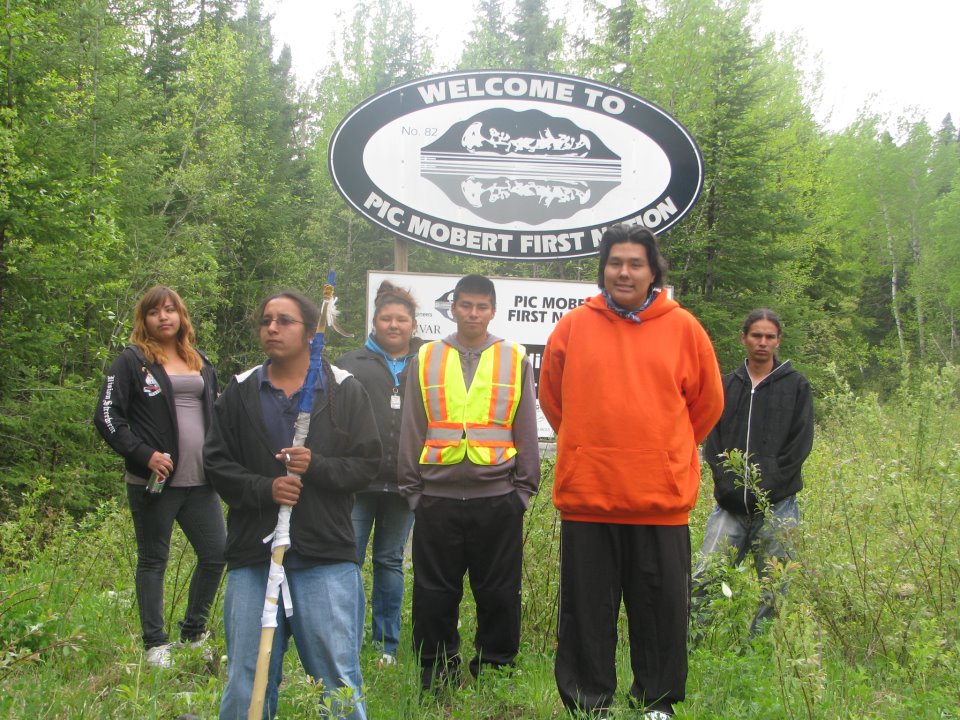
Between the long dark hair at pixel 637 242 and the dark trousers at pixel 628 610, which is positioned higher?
the long dark hair at pixel 637 242

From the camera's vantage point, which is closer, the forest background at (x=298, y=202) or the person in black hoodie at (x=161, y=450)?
the person in black hoodie at (x=161, y=450)

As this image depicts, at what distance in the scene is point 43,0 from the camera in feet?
40.5

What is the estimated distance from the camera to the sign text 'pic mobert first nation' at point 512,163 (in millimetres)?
5887

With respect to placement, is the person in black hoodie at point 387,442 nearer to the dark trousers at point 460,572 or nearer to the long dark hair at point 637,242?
the dark trousers at point 460,572

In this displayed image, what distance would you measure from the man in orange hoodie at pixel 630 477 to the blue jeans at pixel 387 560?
145 centimetres

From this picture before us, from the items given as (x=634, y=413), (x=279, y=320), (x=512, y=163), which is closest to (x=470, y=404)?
(x=634, y=413)

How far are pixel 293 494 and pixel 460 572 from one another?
144cm

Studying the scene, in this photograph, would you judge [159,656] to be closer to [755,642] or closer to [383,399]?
[383,399]

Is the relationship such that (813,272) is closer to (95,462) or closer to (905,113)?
(905,113)

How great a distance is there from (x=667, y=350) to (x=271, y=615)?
1.81m

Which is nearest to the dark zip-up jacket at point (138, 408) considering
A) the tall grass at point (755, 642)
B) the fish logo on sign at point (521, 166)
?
the tall grass at point (755, 642)

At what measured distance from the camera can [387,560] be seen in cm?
486

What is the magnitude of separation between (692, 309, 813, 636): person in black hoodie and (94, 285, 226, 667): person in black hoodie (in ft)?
8.53

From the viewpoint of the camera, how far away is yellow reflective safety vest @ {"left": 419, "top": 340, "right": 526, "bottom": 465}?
158 inches
